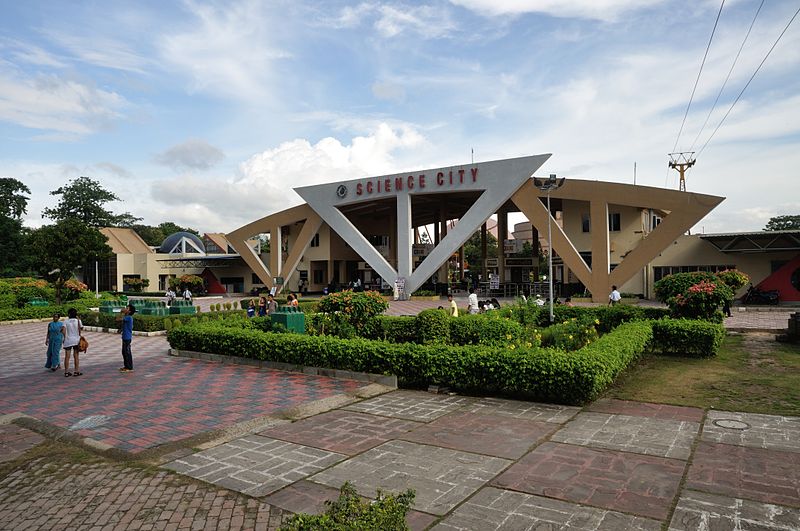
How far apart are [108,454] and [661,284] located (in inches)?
561

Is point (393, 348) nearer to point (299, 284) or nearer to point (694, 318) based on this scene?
point (694, 318)

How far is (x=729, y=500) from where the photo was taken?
4668mm

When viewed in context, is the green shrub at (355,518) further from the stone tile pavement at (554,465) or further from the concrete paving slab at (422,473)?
the concrete paving slab at (422,473)

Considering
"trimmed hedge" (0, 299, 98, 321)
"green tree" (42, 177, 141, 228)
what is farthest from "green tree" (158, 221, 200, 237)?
"trimmed hedge" (0, 299, 98, 321)

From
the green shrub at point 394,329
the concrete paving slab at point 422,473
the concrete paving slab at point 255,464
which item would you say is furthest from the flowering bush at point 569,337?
the concrete paving slab at point 255,464

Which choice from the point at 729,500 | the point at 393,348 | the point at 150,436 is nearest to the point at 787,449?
the point at 729,500

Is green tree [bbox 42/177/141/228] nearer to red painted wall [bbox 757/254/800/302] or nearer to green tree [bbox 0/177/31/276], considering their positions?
green tree [bbox 0/177/31/276]

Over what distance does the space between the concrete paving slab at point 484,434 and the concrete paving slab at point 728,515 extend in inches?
70.3

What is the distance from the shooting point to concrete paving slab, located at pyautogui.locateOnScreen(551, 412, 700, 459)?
19.8 feet

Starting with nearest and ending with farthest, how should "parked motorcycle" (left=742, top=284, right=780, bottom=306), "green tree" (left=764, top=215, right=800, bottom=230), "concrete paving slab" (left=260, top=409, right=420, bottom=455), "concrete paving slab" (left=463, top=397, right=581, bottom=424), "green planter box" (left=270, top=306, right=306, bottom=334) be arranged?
"concrete paving slab" (left=260, top=409, right=420, bottom=455)
"concrete paving slab" (left=463, top=397, right=581, bottom=424)
"green planter box" (left=270, top=306, right=306, bottom=334)
"parked motorcycle" (left=742, top=284, right=780, bottom=306)
"green tree" (left=764, top=215, right=800, bottom=230)

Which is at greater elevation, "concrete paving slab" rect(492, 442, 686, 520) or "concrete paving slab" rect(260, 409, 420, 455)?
"concrete paving slab" rect(260, 409, 420, 455)

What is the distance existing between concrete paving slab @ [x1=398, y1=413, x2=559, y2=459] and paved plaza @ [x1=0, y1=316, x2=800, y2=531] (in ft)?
0.12

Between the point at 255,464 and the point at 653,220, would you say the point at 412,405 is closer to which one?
the point at 255,464

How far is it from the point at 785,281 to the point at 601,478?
2837cm
